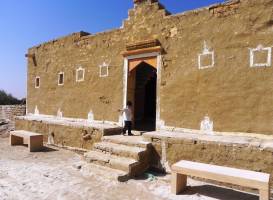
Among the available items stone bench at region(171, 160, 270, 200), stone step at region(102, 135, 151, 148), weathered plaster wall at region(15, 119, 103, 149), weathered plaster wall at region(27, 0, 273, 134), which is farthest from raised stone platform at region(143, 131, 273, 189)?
weathered plaster wall at region(15, 119, 103, 149)

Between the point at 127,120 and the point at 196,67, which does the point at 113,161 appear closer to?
the point at 127,120

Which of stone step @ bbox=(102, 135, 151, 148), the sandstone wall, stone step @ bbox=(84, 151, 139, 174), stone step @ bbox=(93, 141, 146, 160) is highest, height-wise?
the sandstone wall

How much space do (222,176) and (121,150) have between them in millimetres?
2711

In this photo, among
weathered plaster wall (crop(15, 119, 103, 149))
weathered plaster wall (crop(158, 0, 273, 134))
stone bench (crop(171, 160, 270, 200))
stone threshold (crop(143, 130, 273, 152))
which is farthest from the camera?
weathered plaster wall (crop(15, 119, 103, 149))

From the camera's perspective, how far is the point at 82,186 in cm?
561

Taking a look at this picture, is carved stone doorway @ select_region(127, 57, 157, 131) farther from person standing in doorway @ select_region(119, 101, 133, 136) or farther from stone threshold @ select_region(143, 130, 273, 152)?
stone threshold @ select_region(143, 130, 273, 152)

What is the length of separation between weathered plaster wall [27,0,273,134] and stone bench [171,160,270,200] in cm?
178

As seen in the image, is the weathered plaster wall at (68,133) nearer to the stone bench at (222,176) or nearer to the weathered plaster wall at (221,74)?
the weathered plaster wall at (221,74)

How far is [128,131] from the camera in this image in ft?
27.2

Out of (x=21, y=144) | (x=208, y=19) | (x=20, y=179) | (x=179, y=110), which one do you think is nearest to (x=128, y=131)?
(x=179, y=110)

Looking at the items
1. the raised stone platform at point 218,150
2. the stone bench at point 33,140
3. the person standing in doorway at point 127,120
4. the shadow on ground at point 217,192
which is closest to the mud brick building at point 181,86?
the raised stone platform at point 218,150

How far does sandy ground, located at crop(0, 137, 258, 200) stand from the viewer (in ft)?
16.8

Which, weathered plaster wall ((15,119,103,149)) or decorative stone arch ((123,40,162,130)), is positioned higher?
decorative stone arch ((123,40,162,130))

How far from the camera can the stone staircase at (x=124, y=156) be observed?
20.4 feet
